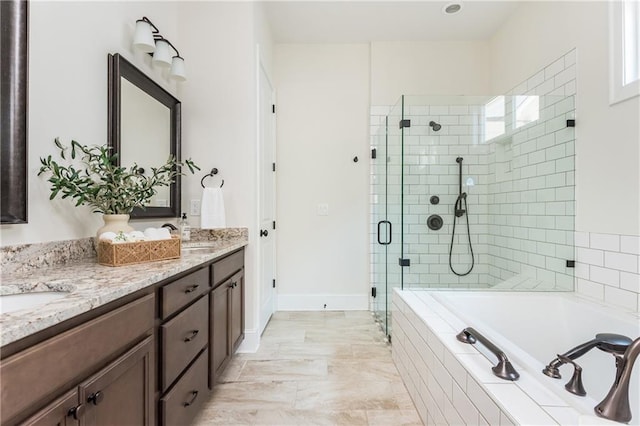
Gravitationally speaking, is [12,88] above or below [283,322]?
above

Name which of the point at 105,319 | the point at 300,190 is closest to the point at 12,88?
the point at 105,319

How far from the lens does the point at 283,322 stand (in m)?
2.82

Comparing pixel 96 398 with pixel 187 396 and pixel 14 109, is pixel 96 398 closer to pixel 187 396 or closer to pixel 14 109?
pixel 187 396

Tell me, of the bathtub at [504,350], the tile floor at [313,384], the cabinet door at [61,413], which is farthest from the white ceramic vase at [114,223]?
the bathtub at [504,350]

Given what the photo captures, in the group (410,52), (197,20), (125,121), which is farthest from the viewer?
(410,52)

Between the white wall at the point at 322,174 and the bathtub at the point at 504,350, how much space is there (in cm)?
112

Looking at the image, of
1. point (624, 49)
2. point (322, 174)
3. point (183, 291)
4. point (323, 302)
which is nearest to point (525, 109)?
point (624, 49)

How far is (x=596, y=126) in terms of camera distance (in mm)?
1807

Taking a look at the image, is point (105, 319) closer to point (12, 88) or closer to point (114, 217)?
point (114, 217)

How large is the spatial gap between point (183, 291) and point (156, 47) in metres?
1.59

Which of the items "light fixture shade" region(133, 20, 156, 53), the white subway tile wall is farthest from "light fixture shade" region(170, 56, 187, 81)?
the white subway tile wall

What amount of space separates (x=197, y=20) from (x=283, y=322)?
2624mm

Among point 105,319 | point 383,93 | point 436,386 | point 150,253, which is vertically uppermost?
point 383,93

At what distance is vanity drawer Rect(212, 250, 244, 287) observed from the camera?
1644 mm
